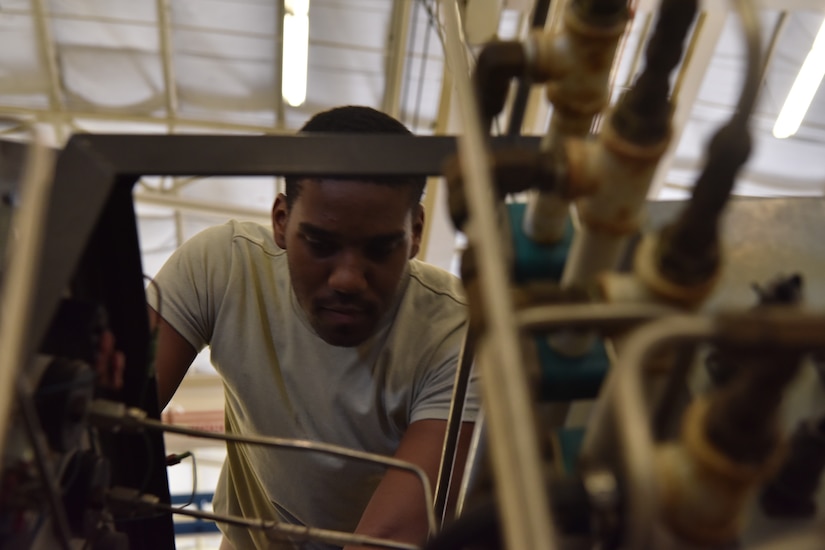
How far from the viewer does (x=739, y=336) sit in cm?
33

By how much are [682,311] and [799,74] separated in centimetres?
324

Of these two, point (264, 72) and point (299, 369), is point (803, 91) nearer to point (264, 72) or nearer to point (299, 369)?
point (264, 72)

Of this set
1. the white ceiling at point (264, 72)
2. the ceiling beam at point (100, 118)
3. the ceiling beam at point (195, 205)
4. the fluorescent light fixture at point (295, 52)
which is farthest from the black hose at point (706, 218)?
the ceiling beam at point (195, 205)

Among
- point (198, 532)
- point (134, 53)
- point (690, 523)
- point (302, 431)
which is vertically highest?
point (690, 523)

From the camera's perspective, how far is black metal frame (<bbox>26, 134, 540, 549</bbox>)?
1.92 feet

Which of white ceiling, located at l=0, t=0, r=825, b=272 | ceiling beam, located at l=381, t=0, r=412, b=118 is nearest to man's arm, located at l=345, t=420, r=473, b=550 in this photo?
white ceiling, located at l=0, t=0, r=825, b=272

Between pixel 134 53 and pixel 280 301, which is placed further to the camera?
pixel 134 53

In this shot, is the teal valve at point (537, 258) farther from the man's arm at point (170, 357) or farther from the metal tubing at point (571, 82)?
the man's arm at point (170, 357)

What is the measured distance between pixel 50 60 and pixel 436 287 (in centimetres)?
317

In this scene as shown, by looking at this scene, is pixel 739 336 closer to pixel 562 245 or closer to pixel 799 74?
pixel 562 245

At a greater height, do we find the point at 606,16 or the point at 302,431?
the point at 606,16

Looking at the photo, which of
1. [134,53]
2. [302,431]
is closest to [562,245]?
[302,431]

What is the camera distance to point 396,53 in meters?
3.47

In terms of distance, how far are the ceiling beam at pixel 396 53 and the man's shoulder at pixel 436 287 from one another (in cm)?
222
